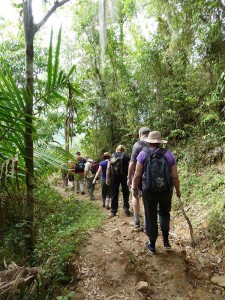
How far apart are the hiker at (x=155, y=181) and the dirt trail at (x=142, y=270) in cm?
34

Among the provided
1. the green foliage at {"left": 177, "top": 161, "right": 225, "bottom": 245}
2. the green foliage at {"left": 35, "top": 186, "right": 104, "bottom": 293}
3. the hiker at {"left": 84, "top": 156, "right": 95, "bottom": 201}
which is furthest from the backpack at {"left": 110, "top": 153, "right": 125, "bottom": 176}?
the hiker at {"left": 84, "top": 156, "right": 95, "bottom": 201}

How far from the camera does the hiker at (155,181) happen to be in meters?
3.92

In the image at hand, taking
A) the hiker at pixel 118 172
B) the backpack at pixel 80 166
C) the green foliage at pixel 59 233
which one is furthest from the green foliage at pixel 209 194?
the backpack at pixel 80 166

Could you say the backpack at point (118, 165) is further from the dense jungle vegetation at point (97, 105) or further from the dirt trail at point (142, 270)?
the dirt trail at point (142, 270)

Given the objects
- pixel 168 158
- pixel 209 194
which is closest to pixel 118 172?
pixel 209 194

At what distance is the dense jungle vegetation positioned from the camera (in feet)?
9.77

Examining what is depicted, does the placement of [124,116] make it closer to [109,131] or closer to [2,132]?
[109,131]

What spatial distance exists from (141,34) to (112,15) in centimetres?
352

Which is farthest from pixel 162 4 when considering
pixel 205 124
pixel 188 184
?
pixel 188 184

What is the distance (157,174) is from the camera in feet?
12.8

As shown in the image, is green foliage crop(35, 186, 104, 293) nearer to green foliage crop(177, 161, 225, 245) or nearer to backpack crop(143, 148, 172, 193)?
backpack crop(143, 148, 172, 193)

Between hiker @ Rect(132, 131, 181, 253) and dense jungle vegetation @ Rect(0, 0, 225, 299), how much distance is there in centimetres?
121

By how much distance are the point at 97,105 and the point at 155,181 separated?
12.4 m

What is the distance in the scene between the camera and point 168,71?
10664 millimetres
